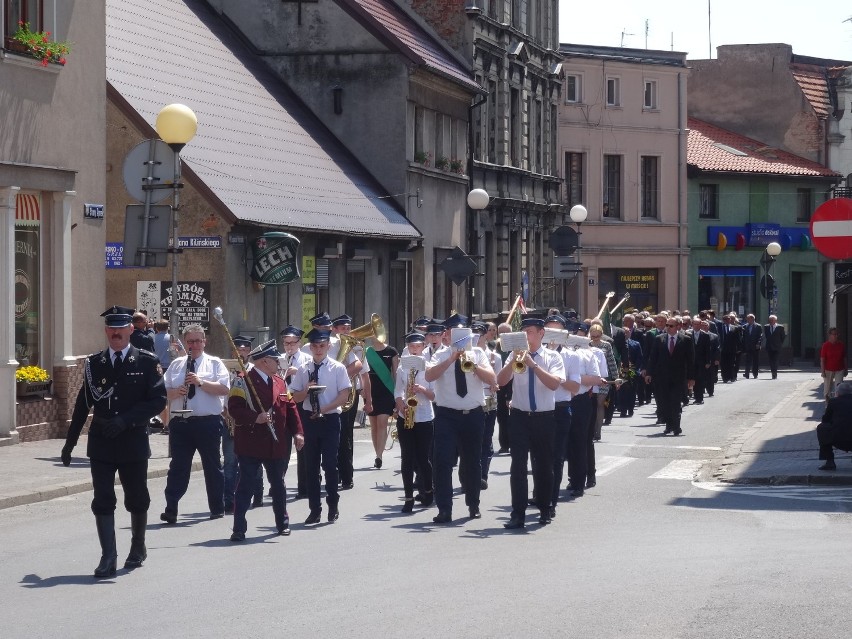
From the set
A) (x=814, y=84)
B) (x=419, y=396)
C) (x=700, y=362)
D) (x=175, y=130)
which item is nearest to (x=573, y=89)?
(x=814, y=84)

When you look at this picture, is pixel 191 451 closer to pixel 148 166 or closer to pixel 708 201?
pixel 148 166

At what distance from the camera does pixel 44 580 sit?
432 inches

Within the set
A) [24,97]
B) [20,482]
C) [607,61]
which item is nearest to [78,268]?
[24,97]

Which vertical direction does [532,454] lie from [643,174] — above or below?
below

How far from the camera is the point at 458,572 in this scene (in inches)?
440

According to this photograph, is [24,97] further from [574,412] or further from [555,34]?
[555,34]

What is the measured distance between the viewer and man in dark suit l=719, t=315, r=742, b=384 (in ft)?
135

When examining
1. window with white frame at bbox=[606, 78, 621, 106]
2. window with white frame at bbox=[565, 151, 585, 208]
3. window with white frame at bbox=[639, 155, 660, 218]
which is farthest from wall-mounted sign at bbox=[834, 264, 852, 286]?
window with white frame at bbox=[639, 155, 660, 218]

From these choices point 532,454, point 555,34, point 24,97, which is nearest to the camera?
point 532,454

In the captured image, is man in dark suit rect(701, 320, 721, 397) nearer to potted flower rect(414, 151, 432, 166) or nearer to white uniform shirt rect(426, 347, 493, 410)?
potted flower rect(414, 151, 432, 166)

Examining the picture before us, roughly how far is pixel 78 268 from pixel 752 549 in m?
12.5

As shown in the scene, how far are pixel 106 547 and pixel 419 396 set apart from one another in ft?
16.5

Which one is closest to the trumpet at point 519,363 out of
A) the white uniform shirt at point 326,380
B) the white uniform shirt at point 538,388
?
the white uniform shirt at point 538,388

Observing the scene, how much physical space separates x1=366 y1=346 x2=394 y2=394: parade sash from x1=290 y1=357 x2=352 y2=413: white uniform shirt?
4066mm
